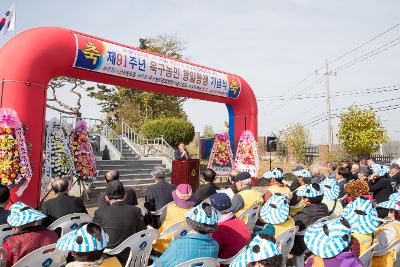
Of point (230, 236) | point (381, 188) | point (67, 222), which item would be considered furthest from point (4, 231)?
point (381, 188)

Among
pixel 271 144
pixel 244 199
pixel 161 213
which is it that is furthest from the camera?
pixel 271 144

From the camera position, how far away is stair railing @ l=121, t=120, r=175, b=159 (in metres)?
18.1

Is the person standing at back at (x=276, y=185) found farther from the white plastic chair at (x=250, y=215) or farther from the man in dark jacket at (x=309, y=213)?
the man in dark jacket at (x=309, y=213)

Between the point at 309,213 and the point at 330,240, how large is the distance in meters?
2.33

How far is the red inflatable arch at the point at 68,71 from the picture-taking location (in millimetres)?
7949

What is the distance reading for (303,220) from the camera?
479 cm

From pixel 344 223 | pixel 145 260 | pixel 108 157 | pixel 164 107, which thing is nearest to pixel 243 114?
pixel 108 157

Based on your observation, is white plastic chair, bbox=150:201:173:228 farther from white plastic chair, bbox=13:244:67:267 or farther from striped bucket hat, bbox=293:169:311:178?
striped bucket hat, bbox=293:169:311:178

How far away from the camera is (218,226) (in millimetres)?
3752

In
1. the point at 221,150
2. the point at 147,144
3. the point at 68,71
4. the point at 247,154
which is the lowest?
the point at 247,154

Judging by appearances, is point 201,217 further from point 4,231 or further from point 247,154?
point 247,154

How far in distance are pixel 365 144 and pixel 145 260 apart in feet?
65.9

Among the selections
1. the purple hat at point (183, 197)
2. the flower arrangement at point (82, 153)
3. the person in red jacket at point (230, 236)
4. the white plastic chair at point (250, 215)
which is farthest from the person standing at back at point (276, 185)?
the flower arrangement at point (82, 153)

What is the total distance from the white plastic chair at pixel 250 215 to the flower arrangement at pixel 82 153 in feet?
20.0
